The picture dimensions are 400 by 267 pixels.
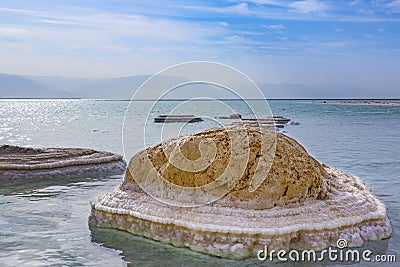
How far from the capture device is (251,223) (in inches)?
309

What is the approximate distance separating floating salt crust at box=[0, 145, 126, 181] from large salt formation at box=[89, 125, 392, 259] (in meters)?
6.23

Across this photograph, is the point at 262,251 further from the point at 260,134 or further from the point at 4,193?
the point at 4,193

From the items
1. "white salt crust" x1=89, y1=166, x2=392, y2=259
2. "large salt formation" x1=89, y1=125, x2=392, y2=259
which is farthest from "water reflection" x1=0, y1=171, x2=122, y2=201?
"white salt crust" x1=89, y1=166, x2=392, y2=259

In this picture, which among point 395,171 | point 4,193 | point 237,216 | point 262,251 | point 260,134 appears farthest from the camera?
point 395,171

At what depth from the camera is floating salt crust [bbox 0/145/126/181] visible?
1516cm

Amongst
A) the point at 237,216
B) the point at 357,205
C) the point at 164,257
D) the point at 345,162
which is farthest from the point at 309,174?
the point at 345,162

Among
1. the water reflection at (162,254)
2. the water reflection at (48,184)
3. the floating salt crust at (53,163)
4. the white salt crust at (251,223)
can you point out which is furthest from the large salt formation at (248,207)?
the floating salt crust at (53,163)

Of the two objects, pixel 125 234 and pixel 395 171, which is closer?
pixel 125 234

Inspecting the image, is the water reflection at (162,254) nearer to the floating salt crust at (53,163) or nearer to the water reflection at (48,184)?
the water reflection at (48,184)

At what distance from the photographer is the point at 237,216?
814cm

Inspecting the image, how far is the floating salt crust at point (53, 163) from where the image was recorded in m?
15.2

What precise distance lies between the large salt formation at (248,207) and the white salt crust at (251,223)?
0.02 metres

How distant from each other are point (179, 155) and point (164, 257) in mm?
2341

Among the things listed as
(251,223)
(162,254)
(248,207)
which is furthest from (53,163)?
(251,223)
